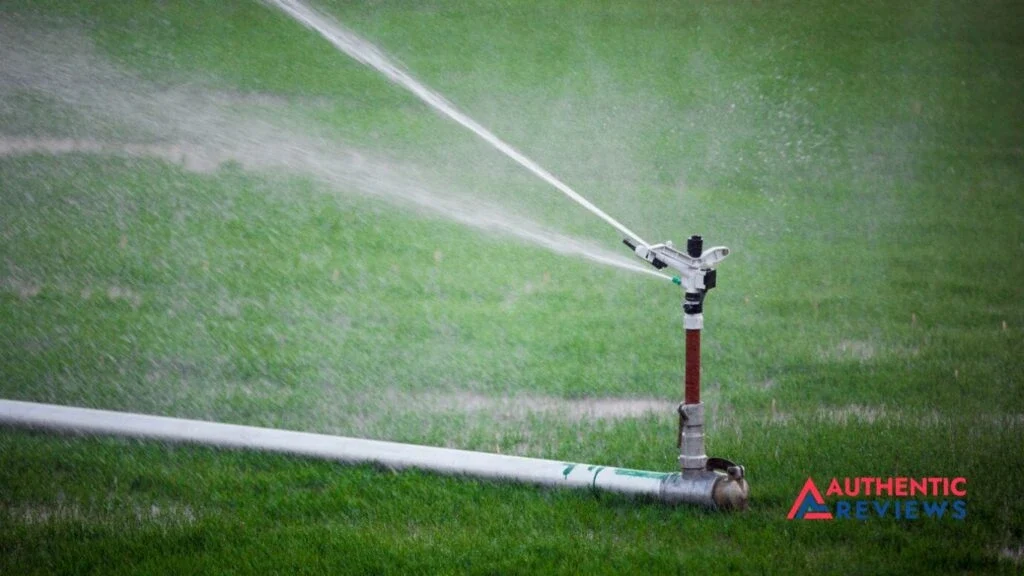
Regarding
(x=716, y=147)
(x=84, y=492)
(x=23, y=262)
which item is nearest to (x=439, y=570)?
(x=84, y=492)

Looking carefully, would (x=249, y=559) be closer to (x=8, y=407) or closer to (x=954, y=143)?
(x=8, y=407)

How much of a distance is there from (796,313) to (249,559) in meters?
4.62

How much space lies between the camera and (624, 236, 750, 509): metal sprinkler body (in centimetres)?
434

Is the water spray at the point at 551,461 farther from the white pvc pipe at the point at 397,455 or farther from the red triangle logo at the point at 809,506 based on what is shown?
the red triangle logo at the point at 809,506

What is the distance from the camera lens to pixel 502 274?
29.1 feet

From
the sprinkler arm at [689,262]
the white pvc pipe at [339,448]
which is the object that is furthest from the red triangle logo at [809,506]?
the sprinkler arm at [689,262]

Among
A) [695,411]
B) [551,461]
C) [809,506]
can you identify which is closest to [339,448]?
[551,461]

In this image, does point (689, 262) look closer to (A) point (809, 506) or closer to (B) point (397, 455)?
(A) point (809, 506)

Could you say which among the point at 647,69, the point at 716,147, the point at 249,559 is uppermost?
the point at 647,69

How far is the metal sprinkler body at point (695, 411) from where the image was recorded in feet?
14.2

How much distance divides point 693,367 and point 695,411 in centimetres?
15

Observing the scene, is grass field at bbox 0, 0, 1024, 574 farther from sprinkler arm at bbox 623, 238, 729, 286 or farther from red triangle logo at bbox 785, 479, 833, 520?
sprinkler arm at bbox 623, 238, 729, 286

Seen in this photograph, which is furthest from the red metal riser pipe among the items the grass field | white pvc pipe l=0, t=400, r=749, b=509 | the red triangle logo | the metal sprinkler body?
the red triangle logo

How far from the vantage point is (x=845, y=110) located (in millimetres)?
11500
